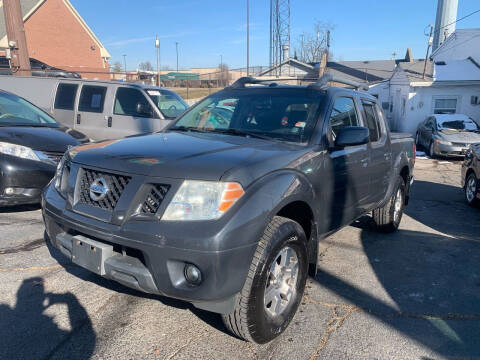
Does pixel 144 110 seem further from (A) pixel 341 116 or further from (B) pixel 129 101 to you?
(A) pixel 341 116

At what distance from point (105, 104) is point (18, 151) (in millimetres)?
3291

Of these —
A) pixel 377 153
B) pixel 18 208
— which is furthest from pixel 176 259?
pixel 18 208

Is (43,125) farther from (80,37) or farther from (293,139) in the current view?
(80,37)

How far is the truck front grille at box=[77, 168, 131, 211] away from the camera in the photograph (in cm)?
250

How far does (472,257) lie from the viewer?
4582 millimetres

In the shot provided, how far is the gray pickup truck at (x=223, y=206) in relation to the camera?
2.27 meters

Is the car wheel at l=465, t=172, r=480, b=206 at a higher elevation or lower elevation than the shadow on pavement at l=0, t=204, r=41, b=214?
lower

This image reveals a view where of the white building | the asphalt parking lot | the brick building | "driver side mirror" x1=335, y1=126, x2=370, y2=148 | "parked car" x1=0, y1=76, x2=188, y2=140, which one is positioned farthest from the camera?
the brick building

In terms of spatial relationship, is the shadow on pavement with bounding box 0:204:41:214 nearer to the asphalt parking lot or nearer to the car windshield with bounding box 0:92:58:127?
the asphalt parking lot

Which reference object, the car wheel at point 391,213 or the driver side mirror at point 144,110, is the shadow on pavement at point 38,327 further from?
the driver side mirror at point 144,110

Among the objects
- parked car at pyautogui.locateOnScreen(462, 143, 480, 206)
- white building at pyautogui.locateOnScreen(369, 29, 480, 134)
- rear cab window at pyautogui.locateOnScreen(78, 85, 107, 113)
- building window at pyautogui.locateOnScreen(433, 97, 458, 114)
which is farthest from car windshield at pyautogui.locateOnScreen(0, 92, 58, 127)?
building window at pyautogui.locateOnScreen(433, 97, 458, 114)

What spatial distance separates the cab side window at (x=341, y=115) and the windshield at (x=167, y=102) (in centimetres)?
453

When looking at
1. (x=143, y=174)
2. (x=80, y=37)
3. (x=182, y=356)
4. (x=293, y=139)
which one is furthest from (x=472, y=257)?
(x=80, y=37)

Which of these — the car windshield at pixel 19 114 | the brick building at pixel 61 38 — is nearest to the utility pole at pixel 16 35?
the car windshield at pixel 19 114
